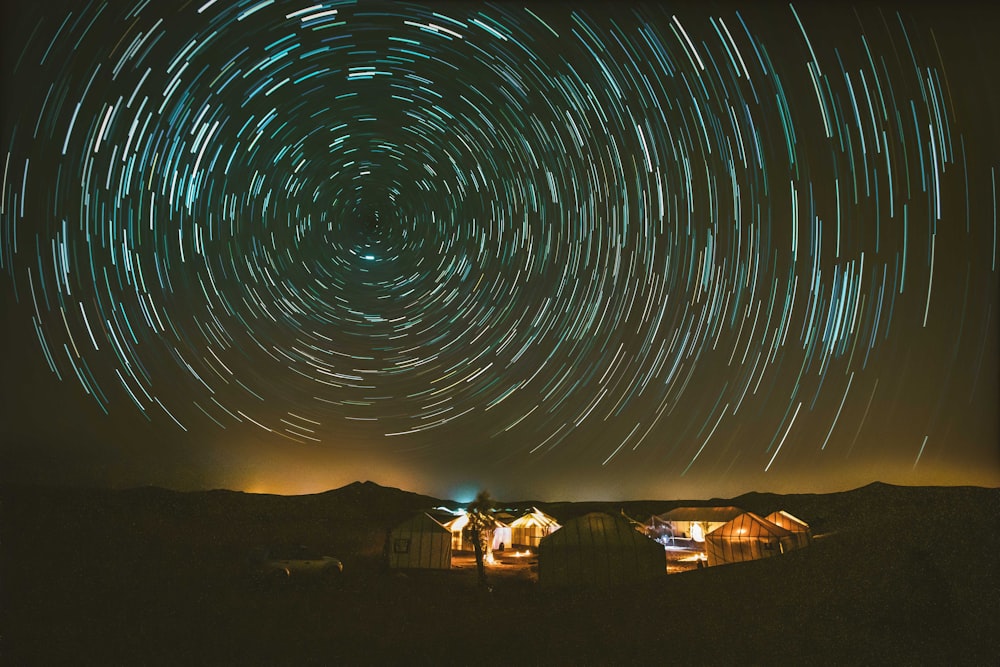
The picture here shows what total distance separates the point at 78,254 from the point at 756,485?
4.98 meters

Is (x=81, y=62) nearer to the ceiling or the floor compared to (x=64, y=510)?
nearer to the ceiling

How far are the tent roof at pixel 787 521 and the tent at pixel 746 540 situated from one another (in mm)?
38

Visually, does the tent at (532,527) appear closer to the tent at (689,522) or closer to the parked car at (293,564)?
the tent at (689,522)

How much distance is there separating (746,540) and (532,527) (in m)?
1.71

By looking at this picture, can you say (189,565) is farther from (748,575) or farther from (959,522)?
(959,522)

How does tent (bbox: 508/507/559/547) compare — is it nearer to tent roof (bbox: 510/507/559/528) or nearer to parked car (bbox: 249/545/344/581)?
tent roof (bbox: 510/507/559/528)

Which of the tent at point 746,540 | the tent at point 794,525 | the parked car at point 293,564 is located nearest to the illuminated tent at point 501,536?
the parked car at point 293,564

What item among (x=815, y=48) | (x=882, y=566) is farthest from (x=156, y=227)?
(x=882, y=566)

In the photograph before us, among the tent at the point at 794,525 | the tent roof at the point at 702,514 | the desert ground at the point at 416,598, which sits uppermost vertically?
the tent roof at the point at 702,514

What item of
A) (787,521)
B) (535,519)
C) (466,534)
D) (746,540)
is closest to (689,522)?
(746,540)

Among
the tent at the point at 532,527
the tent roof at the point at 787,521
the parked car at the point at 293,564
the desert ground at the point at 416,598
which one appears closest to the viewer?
the desert ground at the point at 416,598

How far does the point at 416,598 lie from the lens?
11.9 feet

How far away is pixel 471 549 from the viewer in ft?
12.9

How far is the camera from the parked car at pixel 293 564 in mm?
3670
